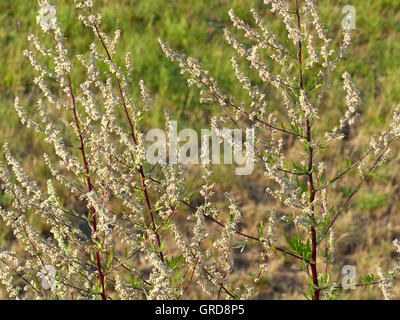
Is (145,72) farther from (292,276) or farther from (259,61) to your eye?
(259,61)

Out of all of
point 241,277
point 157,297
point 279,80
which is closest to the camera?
point 157,297

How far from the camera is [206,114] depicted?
296 inches

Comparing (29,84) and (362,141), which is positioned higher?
(29,84)

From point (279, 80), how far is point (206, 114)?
3999 mm

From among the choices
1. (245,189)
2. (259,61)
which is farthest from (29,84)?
(259,61)

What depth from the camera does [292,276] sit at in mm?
6191

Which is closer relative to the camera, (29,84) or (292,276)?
(292,276)

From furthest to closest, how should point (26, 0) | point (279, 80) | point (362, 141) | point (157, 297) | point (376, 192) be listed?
point (26, 0) < point (362, 141) < point (376, 192) < point (279, 80) < point (157, 297)

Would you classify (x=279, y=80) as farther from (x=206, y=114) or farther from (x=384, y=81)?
(x=384, y=81)

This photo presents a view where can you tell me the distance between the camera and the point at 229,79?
7848 millimetres

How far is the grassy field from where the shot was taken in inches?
253

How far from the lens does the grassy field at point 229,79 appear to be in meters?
6.43
